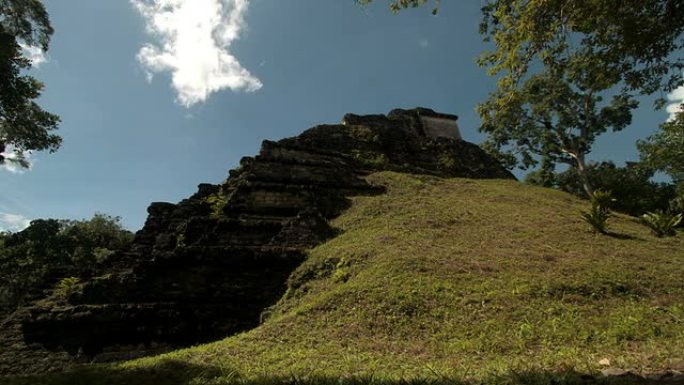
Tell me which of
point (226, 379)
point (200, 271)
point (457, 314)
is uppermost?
point (200, 271)

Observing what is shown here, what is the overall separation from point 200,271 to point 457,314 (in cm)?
486

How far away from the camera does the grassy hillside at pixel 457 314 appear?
4.52m

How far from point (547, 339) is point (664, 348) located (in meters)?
1.17

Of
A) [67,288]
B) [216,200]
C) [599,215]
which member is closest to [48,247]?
[216,200]

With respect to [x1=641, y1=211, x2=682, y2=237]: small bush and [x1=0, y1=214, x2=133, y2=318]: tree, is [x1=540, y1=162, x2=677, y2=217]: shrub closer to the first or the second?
[x1=641, y1=211, x2=682, y2=237]: small bush

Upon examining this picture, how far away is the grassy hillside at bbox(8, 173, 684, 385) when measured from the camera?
4.52 meters

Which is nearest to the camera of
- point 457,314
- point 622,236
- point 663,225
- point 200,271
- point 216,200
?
point 457,314

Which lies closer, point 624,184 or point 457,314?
point 457,314

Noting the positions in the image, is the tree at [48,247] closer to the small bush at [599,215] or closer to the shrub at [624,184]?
the small bush at [599,215]

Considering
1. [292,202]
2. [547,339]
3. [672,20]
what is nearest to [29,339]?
[292,202]

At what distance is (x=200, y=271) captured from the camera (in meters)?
8.06

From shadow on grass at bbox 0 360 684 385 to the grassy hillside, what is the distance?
3cm

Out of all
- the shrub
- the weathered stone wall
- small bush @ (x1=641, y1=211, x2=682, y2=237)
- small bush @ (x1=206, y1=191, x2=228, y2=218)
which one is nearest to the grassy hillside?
small bush @ (x1=641, y1=211, x2=682, y2=237)

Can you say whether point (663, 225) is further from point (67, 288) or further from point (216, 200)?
point (67, 288)
